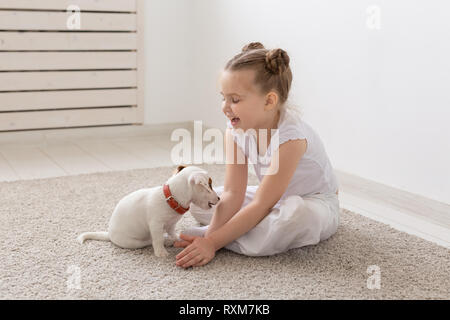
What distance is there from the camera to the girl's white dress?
1.35 m

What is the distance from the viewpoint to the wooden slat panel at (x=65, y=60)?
2.61m

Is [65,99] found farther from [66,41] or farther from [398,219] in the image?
[398,219]

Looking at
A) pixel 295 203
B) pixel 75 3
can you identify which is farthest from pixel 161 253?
Result: pixel 75 3

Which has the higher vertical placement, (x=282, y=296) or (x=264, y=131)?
(x=264, y=131)

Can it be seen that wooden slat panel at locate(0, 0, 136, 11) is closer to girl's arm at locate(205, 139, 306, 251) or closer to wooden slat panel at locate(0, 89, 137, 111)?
wooden slat panel at locate(0, 89, 137, 111)

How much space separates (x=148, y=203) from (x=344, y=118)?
1023 mm

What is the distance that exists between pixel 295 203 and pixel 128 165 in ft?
3.74

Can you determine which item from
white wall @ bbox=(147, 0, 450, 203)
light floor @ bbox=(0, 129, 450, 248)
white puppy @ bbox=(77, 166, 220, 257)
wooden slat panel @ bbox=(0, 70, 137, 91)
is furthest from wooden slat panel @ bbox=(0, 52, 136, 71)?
white puppy @ bbox=(77, 166, 220, 257)

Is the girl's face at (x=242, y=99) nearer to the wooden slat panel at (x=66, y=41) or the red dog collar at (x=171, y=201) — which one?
the red dog collar at (x=171, y=201)

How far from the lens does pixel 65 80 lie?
8.93ft

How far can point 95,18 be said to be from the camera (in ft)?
8.99

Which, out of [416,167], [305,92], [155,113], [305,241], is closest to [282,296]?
[305,241]
